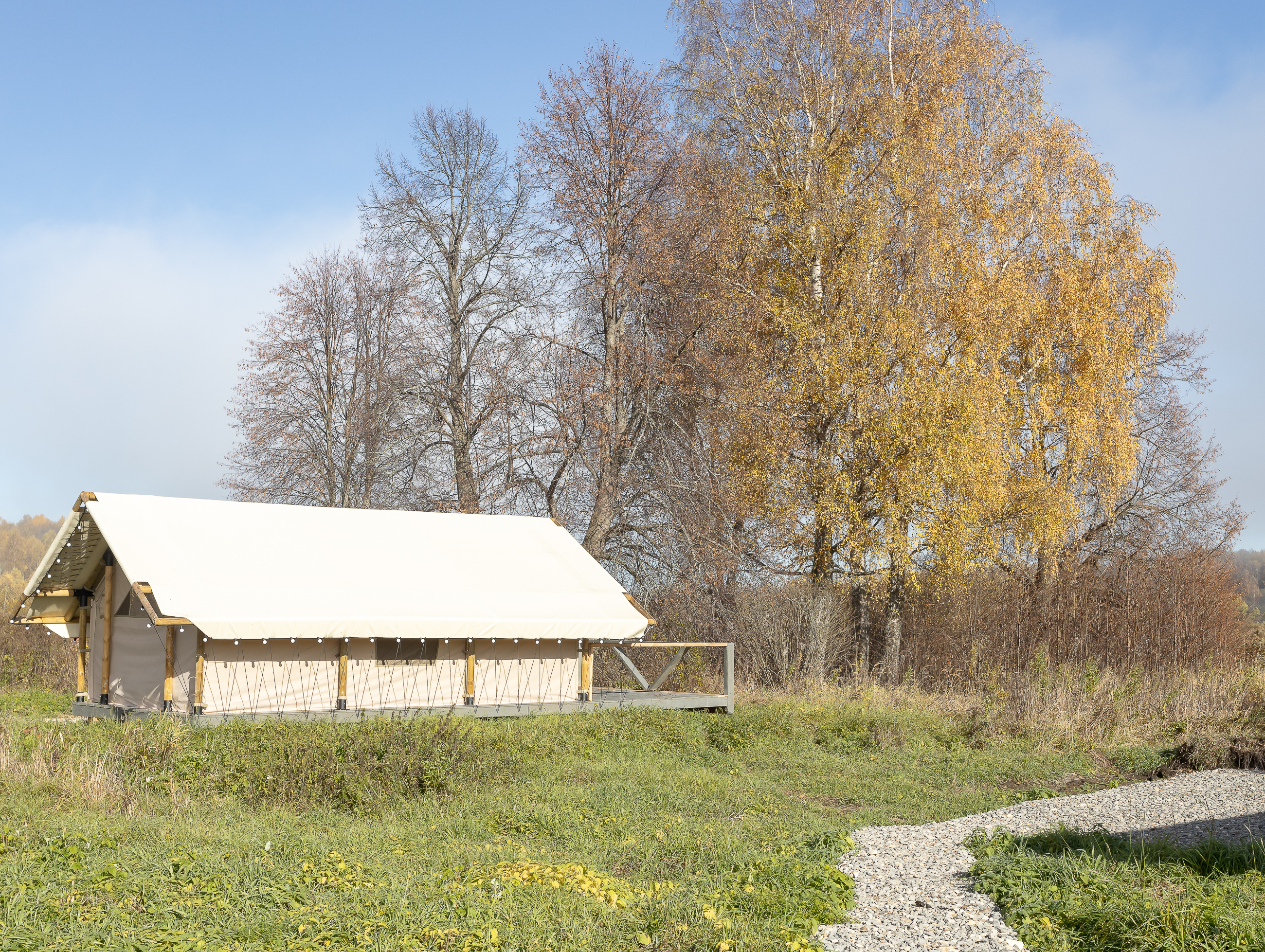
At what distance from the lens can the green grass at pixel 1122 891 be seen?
18.7 feet

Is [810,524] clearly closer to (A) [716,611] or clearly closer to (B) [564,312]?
(A) [716,611]

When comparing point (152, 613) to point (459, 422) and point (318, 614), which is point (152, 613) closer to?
point (318, 614)

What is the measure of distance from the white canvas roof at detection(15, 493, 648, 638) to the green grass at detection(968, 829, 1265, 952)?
912 centimetres

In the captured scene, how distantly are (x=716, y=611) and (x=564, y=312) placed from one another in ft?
27.2

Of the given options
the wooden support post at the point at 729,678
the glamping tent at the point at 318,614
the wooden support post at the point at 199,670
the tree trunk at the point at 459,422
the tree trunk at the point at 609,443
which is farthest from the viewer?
the tree trunk at the point at 459,422

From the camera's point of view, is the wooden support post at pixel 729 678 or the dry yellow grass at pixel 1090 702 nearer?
the dry yellow grass at pixel 1090 702

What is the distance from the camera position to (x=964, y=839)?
27.7 ft

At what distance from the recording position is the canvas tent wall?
1397cm

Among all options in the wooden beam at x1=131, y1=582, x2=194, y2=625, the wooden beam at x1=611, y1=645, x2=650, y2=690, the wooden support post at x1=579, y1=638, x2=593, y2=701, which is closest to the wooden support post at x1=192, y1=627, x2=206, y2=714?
the wooden beam at x1=131, y1=582, x2=194, y2=625

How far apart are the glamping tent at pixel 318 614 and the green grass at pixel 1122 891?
30.3 feet

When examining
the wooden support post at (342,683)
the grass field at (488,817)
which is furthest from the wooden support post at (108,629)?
the wooden support post at (342,683)

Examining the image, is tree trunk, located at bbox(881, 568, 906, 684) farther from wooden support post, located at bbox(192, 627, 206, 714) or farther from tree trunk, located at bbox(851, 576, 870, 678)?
wooden support post, located at bbox(192, 627, 206, 714)

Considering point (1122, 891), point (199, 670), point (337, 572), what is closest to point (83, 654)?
point (199, 670)

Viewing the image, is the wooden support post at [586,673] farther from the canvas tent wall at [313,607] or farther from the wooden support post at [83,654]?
the wooden support post at [83,654]
